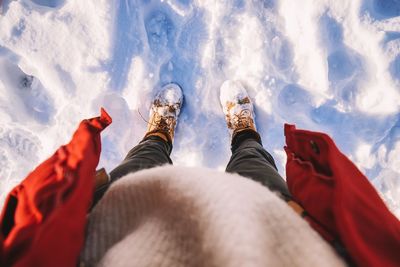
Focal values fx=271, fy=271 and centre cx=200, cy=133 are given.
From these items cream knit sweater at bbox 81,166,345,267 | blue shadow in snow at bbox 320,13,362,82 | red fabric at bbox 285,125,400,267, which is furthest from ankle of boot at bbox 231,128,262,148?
cream knit sweater at bbox 81,166,345,267

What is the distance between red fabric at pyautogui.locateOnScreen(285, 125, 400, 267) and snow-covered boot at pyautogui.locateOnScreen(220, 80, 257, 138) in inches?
32.7

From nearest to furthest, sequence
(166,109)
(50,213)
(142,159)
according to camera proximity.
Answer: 1. (50,213)
2. (142,159)
3. (166,109)

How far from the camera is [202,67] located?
1.53 meters

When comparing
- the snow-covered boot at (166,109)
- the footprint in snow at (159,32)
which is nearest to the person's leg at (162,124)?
the snow-covered boot at (166,109)

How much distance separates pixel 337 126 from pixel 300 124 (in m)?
0.19

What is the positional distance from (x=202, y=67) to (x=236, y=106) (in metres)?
0.29

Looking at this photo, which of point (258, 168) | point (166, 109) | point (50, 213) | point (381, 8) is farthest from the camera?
point (166, 109)

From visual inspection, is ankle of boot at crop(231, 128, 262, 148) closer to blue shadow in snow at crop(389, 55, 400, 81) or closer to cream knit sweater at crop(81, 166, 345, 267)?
blue shadow in snow at crop(389, 55, 400, 81)

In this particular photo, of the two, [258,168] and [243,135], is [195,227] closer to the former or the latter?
[258,168]

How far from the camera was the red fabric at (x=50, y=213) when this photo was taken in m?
0.35

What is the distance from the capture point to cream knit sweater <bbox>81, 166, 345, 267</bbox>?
0.36 metres

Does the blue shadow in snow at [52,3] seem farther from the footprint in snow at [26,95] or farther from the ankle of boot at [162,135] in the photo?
the ankle of boot at [162,135]

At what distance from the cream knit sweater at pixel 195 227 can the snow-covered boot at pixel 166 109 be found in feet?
3.15

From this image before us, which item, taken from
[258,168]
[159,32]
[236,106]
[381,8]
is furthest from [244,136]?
[381,8]
